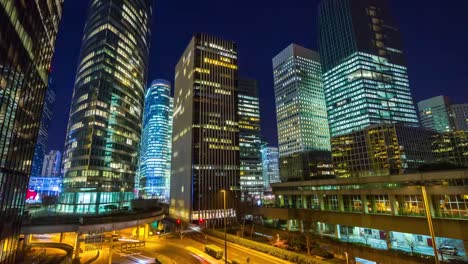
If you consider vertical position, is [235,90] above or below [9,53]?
above

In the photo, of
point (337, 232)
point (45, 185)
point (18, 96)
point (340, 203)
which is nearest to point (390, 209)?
point (340, 203)

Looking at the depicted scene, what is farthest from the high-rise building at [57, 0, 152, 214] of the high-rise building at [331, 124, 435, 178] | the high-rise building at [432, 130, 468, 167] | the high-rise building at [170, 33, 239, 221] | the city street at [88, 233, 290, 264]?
the high-rise building at [432, 130, 468, 167]

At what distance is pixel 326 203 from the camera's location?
68.1 m

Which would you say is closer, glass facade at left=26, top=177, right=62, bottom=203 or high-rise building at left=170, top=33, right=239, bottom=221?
high-rise building at left=170, top=33, right=239, bottom=221

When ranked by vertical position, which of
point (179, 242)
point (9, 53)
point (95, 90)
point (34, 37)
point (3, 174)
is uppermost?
point (95, 90)

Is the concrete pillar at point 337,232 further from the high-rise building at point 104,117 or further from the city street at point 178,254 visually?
the high-rise building at point 104,117

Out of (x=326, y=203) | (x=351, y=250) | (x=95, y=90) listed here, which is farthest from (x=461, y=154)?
(x=95, y=90)

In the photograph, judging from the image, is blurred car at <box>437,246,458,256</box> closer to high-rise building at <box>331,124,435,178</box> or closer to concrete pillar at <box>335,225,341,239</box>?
concrete pillar at <box>335,225,341,239</box>

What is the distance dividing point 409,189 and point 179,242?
167ft

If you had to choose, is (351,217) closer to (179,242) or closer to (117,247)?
(179,242)

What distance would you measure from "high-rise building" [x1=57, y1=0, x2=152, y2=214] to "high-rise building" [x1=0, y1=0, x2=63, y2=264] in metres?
56.2

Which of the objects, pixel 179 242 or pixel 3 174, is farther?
pixel 179 242

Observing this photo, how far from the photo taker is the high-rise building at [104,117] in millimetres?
90188

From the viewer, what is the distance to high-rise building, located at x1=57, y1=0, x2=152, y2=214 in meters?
90.2
